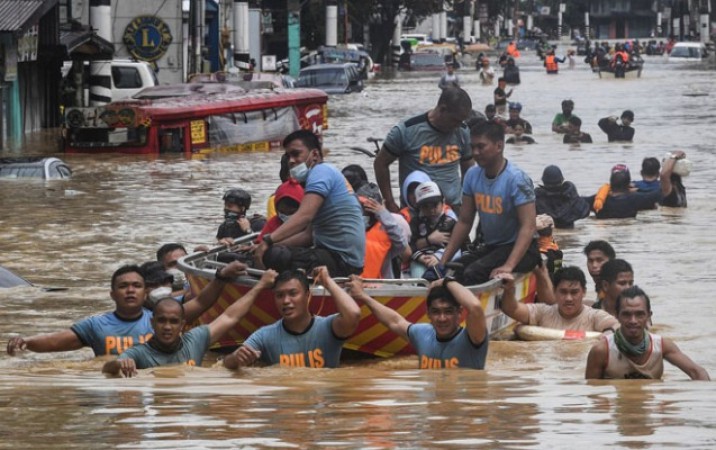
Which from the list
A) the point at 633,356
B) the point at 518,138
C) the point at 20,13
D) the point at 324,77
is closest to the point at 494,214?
the point at 633,356

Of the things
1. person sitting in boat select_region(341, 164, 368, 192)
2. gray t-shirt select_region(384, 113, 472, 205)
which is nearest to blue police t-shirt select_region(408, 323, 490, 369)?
person sitting in boat select_region(341, 164, 368, 192)

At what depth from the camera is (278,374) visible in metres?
9.82

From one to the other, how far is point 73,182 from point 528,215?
16.0 metres

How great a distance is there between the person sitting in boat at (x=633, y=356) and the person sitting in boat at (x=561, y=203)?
982cm

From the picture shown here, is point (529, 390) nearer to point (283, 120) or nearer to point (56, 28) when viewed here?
point (283, 120)

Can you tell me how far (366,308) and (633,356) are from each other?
2172mm

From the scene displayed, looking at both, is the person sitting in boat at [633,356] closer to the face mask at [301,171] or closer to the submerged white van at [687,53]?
the face mask at [301,171]

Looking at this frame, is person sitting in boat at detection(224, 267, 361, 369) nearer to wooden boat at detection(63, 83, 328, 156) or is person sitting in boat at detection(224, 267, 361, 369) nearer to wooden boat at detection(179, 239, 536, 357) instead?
wooden boat at detection(179, 239, 536, 357)

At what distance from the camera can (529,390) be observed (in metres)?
9.11

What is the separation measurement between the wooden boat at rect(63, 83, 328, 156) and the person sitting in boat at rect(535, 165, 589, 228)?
12.8 m

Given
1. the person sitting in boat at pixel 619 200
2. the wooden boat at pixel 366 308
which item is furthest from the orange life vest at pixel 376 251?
the person sitting in boat at pixel 619 200

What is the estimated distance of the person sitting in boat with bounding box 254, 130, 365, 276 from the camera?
447 inches

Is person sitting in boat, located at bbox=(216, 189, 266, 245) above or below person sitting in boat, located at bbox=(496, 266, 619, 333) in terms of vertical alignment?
above

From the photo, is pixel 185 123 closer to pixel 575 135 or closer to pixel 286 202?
pixel 575 135
